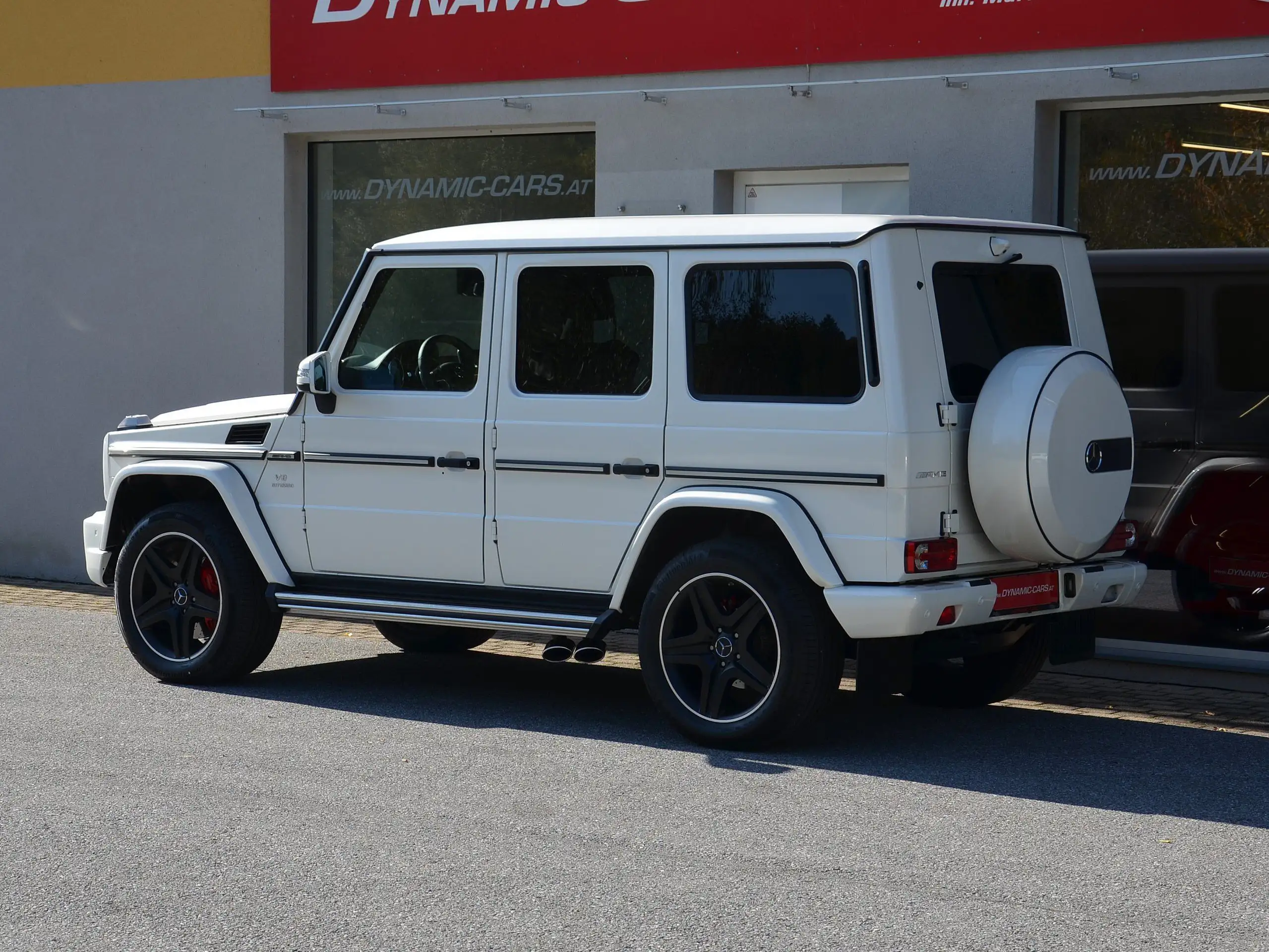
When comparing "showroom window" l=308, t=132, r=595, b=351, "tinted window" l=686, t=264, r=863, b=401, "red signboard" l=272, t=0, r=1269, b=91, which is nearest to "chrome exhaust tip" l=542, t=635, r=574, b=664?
"tinted window" l=686, t=264, r=863, b=401

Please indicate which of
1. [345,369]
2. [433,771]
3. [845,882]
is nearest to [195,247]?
[345,369]

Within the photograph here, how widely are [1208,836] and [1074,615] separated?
188 centimetres

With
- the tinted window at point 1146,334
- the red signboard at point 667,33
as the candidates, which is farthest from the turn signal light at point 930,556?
the red signboard at point 667,33

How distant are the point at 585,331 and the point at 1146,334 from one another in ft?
10.8

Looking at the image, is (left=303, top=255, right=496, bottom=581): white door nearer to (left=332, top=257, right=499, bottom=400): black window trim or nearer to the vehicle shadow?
(left=332, top=257, right=499, bottom=400): black window trim

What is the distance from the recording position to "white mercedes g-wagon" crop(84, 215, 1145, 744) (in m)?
7.10

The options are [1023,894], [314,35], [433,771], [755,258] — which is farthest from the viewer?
[314,35]

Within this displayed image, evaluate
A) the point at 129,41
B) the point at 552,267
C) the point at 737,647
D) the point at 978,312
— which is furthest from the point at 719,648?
the point at 129,41

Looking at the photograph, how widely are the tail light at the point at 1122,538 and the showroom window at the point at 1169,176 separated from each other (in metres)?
2.48

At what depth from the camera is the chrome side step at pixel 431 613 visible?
25.5 feet

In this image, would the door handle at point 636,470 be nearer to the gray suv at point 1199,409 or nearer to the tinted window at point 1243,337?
the gray suv at point 1199,409

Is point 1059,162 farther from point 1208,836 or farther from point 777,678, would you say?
point 1208,836

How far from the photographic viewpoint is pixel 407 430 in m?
8.23

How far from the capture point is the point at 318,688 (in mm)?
8906
